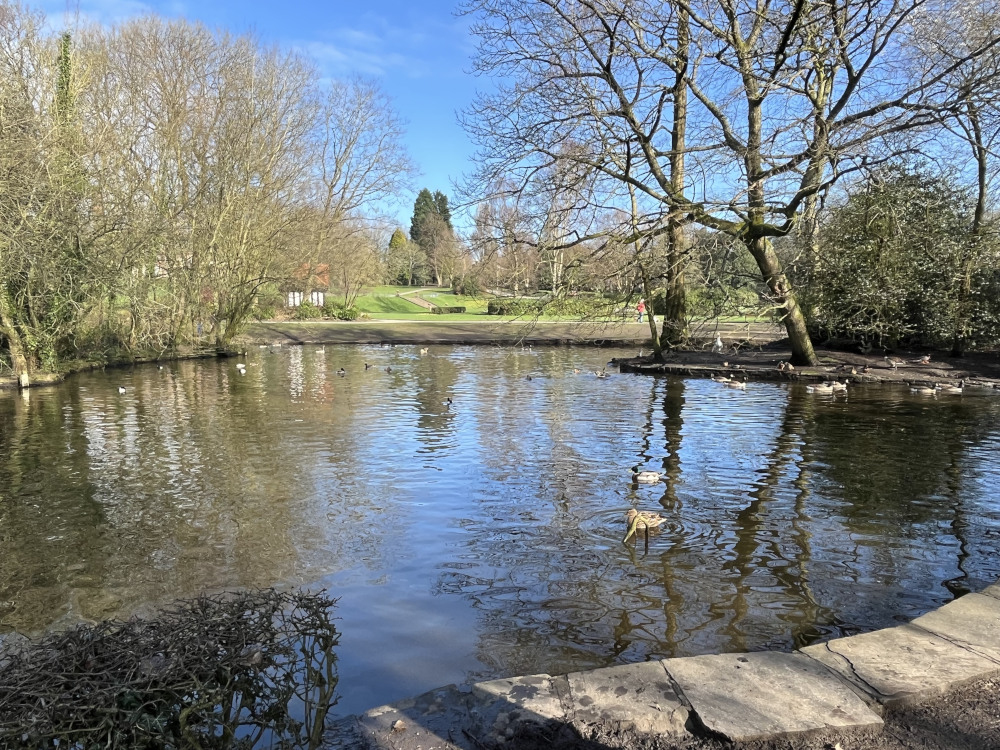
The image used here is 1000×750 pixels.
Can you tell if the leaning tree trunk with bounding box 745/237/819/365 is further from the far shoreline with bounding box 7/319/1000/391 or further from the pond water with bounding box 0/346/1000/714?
the pond water with bounding box 0/346/1000/714

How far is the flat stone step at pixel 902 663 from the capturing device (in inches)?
131

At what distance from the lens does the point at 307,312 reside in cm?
5138

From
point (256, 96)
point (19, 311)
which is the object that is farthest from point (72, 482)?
point (256, 96)

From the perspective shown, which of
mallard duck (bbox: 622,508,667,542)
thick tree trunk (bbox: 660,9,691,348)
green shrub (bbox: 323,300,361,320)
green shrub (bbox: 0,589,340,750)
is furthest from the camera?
green shrub (bbox: 323,300,361,320)

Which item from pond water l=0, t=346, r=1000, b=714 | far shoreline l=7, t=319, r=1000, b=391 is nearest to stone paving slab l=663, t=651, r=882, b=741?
pond water l=0, t=346, r=1000, b=714

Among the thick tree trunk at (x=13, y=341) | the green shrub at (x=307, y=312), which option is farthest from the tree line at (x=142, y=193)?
the green shrub at (x=307, y=312)

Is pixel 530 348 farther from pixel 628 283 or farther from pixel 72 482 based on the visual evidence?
pixel 72 482

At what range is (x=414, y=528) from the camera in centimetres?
715

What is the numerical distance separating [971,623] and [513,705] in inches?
111

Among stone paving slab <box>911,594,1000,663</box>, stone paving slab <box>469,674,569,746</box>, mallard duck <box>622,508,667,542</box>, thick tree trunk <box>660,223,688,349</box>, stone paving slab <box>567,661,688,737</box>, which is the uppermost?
thick tree trunk <box>660,223,688,349</box>

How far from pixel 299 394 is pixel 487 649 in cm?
1410

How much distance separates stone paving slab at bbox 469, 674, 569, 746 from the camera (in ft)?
10.4

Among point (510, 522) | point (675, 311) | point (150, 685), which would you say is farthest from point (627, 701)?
point (675, 311)

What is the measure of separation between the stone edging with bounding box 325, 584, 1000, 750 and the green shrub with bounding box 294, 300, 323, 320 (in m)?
49.9
